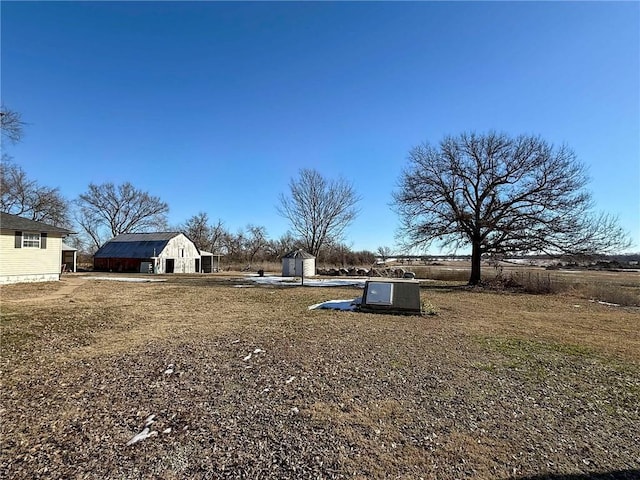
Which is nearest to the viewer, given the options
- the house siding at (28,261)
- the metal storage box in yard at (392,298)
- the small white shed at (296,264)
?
the metal storage box in yard at (392,298)

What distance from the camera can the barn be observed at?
35.5m

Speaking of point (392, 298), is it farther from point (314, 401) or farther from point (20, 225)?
point (20, 225)

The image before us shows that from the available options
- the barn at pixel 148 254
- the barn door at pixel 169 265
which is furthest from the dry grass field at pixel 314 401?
the barn door at pixel 169 265

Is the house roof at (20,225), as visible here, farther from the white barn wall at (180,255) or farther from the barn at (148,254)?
the white barn wall at (180,255)

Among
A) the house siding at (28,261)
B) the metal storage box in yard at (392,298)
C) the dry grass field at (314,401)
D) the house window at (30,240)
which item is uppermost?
the house window at (30,240)

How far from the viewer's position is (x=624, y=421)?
12.2 ft

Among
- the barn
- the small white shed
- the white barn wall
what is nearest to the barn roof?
the barn

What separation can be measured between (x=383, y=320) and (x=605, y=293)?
46.8 ft

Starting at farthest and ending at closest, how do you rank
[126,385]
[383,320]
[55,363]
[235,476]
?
[383,320] < [55,363] < [126,385] < [235,476]

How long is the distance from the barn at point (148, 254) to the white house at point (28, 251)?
16.1 meters

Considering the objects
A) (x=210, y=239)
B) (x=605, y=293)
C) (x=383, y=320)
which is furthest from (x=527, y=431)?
(x=210, y=239)

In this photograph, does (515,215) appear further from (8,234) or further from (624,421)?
(8,234)

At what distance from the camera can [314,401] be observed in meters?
4.03

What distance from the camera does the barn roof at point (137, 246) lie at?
35.9 meters
